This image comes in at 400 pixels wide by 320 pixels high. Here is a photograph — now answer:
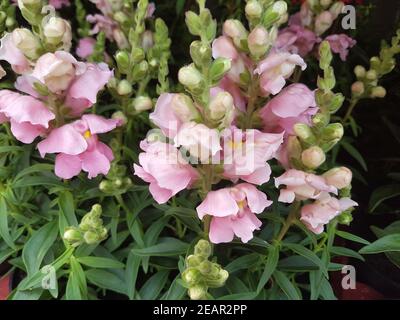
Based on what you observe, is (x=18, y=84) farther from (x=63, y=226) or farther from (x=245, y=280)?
(x=245, y=280)

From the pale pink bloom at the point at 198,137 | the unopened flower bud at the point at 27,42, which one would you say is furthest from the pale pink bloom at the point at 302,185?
the unopened flower bud at the point at 27,42

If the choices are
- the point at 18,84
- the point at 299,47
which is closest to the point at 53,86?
the point at 18,84

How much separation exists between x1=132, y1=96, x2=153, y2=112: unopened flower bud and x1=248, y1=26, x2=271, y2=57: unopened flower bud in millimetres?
200

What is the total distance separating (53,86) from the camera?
70 cm

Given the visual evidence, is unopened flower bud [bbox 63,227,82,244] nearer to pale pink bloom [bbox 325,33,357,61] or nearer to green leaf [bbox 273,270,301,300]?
green leaf [bbox 273,270,301,300]

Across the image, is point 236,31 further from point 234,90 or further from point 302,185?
point 302,185

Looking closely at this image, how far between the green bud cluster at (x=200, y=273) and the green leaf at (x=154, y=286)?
16cm

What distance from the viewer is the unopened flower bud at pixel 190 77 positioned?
Answer: 59 centimetres

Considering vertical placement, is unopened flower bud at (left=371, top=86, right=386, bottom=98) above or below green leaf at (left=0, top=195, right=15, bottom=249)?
above

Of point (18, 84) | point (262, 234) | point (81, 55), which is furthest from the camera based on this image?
point (81, 55)

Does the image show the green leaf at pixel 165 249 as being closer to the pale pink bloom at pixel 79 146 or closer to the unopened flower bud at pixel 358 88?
the pale pink bloom at pixel 79 146

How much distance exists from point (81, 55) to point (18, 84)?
0.92 ft

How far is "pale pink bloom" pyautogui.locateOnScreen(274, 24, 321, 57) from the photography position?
98cm

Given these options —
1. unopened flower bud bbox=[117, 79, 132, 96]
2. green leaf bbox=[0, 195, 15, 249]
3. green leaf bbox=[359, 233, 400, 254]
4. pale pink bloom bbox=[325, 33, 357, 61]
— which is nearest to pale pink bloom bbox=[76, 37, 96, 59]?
unopened flower bud bbox=[117, 79, 132, 96]
